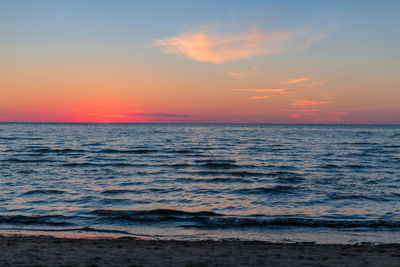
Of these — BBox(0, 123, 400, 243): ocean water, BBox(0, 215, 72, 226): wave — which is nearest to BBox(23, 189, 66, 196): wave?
BBox(0, 123, 400, 243): ocean water

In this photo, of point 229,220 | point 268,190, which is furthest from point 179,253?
point 268,190

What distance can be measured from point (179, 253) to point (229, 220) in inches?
158

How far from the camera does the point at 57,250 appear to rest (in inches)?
300

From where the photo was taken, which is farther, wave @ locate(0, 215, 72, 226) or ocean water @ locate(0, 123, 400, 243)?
wave @ locate(0, 215, 72, 226)

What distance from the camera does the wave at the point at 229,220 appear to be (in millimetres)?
10750

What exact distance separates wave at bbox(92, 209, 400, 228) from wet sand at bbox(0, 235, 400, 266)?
223 cm

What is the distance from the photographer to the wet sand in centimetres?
680

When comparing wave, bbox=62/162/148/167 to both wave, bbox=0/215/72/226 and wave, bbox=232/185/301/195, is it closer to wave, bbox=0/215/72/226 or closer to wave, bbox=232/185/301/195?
wave, bbox=232/185/301/195

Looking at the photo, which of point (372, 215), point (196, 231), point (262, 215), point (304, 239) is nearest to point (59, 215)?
point (196, 231)

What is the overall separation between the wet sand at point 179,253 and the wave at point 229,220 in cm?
223

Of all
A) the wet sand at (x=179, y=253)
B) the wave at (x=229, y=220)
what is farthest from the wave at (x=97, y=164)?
the wet sand at (x=179, y=253)

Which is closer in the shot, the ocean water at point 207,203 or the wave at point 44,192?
the ocean water at point 207,203

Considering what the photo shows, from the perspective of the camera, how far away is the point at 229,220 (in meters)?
11.2

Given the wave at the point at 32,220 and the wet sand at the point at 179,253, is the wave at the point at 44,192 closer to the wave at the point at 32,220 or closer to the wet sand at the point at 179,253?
the wave at the point at 32,220
